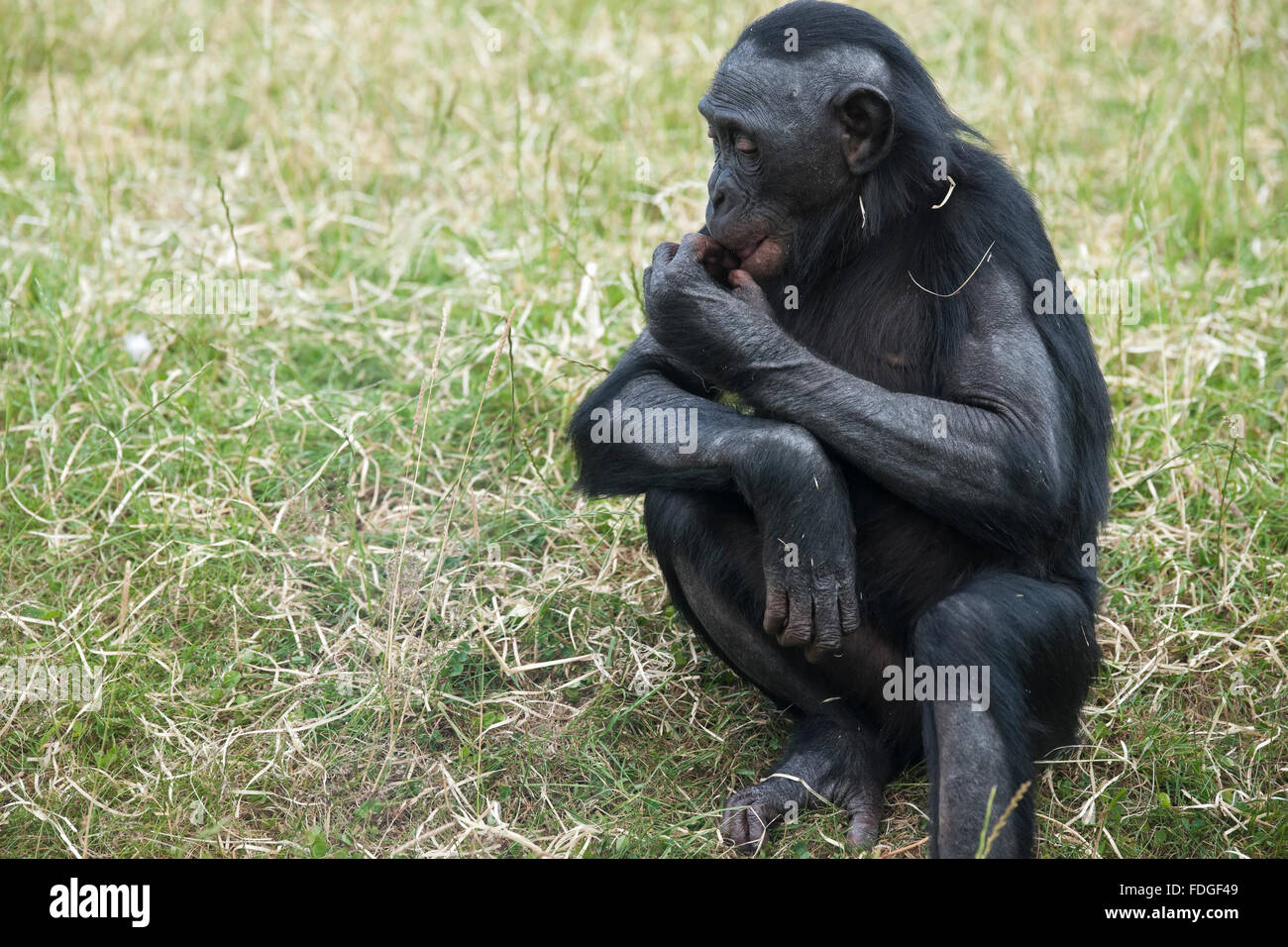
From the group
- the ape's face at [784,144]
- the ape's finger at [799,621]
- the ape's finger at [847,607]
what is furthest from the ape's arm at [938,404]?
the ape's finger at [799,621]

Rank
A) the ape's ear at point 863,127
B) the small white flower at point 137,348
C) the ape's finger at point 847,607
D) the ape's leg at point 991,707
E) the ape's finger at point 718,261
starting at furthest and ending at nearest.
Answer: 1. the small white flower at point 137,348
2. the ape's finger at point 718,261
3. the ape's ear at point 863,127
4. the ape's finger at point 847,607
5. the ape's leg at point 991,707

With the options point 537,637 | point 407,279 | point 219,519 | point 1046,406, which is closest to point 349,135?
point 407,279

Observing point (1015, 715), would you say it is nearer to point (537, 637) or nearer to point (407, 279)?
point (537, 637)

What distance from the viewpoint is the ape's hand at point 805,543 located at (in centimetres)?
390

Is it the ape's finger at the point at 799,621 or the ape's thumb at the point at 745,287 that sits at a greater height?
the ape's thumb at the point at 745,287

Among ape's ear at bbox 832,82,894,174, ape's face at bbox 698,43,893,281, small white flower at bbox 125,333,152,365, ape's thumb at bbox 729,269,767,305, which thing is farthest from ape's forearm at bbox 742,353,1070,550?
small white flower at bbox 125,333,152,365

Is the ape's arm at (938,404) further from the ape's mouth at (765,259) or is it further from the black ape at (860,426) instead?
the ape's mouth at (765,259)

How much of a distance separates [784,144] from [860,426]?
2.99ft

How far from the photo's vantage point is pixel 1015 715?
3723 mm

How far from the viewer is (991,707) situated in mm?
3670

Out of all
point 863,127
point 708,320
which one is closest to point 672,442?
point 708,320

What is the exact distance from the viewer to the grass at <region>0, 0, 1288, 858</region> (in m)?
4.36
